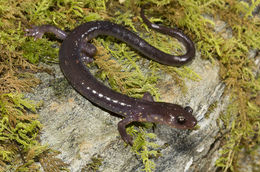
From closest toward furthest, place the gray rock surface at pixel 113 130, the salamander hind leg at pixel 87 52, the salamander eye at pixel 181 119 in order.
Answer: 1. the gray rock surface at pixel 113 130
2. the salamander eye at pixel 181 119
3. the salamander hind leg at pixel 87 52

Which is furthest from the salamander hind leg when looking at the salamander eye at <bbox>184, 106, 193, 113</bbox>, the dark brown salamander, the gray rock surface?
the salamander eye at <bbox>184, 106, 193, 113</bbox>

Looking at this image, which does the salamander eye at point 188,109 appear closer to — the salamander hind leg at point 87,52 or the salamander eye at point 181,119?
the salamander eye at point 181,119

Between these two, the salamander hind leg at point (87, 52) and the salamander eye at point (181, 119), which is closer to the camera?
the salamander eye at point (181, 119)

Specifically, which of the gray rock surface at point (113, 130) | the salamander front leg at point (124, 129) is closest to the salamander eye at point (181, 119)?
the gray rock surface at point (113, 130)

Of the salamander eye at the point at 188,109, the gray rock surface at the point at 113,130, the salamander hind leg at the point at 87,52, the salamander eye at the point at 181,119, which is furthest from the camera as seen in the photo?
the salamander hind leg at the point at 87,52

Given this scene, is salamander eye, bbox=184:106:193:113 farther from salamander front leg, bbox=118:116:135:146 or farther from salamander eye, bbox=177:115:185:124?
salamander front leg, bbox=118:116:135:146

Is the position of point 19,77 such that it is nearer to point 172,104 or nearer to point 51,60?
point 51,60

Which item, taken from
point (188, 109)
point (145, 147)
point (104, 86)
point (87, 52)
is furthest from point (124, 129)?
point (87, 52)
